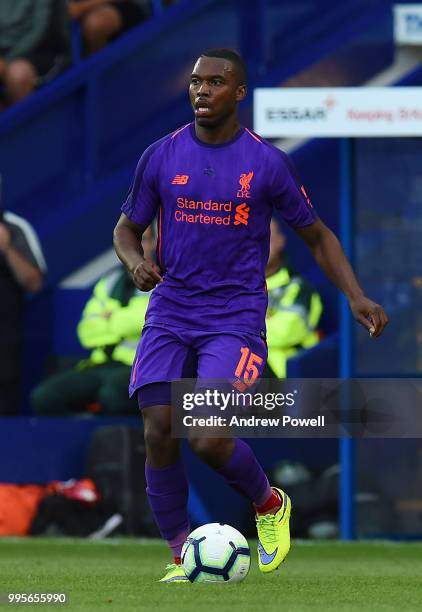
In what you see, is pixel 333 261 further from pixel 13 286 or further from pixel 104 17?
pixel 104 17

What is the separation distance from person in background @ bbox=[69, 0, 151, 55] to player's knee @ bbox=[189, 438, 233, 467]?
263 inches

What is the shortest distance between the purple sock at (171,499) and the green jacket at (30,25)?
638 cm

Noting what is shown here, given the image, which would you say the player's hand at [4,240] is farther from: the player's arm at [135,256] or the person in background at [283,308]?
the player's arm at [135,256]

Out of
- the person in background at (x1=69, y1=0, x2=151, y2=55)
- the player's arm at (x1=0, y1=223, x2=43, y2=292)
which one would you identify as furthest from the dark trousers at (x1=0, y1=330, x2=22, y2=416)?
the person in background at (x1=69, y1=0, x2=151, y2=55)

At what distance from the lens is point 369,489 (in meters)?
9.71

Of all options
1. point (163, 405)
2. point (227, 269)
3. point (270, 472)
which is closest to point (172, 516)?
point (163, 405)

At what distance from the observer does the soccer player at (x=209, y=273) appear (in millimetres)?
6320

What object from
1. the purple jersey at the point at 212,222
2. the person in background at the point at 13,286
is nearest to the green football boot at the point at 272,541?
the purple jersey at the point at 212,222

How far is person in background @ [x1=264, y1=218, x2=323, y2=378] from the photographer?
9688mm

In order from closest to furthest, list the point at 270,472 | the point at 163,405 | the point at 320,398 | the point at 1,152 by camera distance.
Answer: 1. the point at 163,405
2. the point at 320,398
3. the point at 270,472
4. the point at 1,152

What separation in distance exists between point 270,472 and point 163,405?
11.5 ft

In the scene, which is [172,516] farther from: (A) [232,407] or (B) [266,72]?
(B) [266,72]

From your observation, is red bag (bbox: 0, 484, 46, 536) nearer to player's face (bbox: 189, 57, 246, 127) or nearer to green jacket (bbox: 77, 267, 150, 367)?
green jacket (bbox: 77, 267, 150, 367)

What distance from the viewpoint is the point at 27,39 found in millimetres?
12266
